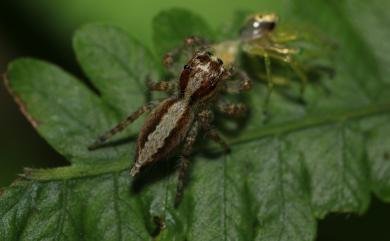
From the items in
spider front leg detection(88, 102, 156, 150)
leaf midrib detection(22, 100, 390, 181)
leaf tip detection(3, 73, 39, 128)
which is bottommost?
leaf midrib detection(22, 100, 390, 181)

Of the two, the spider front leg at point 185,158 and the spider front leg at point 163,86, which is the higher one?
the spider front leg at point 163,86

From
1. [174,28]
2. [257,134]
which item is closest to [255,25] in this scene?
[174,28]

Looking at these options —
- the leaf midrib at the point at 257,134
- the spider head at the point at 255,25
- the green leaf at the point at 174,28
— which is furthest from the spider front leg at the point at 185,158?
the spider head at the point at 255,25

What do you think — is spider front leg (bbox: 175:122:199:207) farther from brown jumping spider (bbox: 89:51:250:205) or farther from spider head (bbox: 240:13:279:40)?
spider head (bbox: 240:13:279:40)

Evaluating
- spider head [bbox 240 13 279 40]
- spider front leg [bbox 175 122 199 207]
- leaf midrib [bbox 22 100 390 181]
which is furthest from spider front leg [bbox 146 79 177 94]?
spider head [bbox 240 13 279 40]

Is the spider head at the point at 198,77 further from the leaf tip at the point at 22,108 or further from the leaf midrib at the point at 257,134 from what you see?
the leaf tip at the point at 22,108

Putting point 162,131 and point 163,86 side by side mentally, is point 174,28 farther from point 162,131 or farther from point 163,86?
point 162,131
